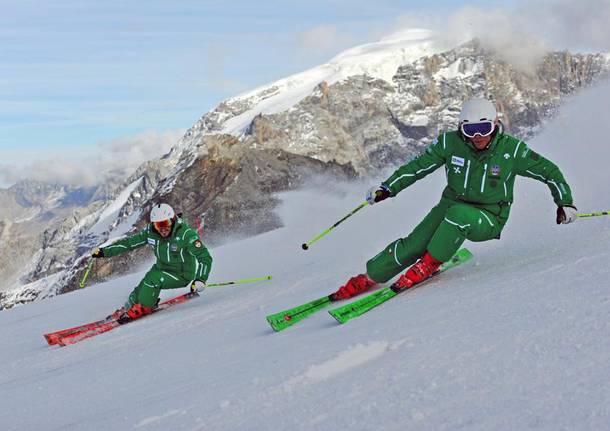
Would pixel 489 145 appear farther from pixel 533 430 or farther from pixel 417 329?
pixel 533 430

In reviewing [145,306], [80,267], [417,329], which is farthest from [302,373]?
A: [80,267]

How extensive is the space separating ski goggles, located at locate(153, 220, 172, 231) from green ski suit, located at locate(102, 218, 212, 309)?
0.31ft

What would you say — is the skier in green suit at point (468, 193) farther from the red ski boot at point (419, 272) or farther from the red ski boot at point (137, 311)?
the red ski boot at point (137, 311)

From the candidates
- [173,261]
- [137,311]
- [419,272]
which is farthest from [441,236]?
[137,311]

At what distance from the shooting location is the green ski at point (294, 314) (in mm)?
6062

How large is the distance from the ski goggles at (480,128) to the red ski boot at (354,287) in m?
1.74

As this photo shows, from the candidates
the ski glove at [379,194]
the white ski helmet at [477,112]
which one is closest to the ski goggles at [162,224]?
the ski glove at [379,194]

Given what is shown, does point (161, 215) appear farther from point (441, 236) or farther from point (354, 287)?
point (441, 236)

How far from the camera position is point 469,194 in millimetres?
6762

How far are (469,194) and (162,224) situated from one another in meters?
4.93

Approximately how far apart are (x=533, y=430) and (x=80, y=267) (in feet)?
459

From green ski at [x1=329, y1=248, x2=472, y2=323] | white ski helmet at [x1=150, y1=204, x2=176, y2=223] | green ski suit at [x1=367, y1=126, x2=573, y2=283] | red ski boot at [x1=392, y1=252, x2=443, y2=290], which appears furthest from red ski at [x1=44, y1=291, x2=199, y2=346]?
red ski boot at [x1=392, y1=252, x2=443, y2=290]

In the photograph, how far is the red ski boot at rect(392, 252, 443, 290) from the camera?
20.8 feet

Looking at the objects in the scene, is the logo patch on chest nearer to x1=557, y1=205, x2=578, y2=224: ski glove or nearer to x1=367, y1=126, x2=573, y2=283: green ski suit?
x1=367, y1=126, x2=573, y2=283: green ski suit
